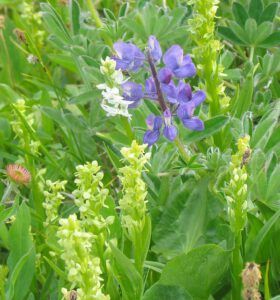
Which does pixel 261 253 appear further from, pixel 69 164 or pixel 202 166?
pixel 69 164

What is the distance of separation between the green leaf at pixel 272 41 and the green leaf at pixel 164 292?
3.53 ft

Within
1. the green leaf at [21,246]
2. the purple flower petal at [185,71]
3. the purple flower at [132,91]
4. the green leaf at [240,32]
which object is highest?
the purple flower petal at [185,71]

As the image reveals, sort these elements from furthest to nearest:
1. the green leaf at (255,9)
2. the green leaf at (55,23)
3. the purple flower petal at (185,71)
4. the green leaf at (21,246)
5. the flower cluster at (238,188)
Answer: the green leaf at (255,9), the green leaf at (55,23), the purple flower petal at (185,71), the green leaf at (21,246), the flower cluster at (238,188)

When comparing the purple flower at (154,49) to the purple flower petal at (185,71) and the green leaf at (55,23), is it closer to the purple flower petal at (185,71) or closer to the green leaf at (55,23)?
the purple flower petal at (185,71)

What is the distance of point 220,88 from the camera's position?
1.94 meters

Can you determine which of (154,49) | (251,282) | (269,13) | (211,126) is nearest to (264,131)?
(211,126)

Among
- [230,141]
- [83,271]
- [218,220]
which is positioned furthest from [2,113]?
[83,271]

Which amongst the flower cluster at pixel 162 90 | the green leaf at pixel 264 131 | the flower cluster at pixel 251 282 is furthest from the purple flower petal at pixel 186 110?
the flower cluster at pixel 251 282

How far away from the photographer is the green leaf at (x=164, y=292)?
1.57 metres

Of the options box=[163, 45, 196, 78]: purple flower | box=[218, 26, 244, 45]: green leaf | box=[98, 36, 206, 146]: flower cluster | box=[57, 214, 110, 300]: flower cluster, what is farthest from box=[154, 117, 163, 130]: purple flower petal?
box=[218, 26, 244, 45]: green leaf

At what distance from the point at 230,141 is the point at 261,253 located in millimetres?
402

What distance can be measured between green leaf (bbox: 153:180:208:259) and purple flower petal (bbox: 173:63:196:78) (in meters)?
0.27

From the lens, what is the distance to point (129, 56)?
6.04 feet

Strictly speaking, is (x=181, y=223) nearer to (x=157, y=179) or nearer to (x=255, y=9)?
(x=157, y=179)
